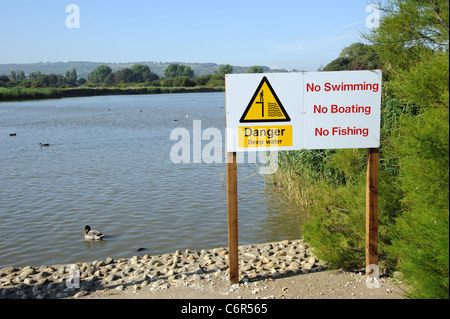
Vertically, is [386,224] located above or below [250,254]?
above

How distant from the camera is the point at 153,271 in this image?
7176mm

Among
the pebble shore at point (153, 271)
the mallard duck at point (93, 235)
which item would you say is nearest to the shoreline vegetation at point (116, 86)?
the mallard duck at point (93, 235)

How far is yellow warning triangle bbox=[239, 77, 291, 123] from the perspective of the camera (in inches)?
220

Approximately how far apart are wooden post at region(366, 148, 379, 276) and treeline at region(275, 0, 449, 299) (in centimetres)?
19

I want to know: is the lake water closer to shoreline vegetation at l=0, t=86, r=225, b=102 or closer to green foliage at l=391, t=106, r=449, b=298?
green foliage at l=391, t=106, r=449, b=298

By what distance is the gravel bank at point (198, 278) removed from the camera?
5.67 m

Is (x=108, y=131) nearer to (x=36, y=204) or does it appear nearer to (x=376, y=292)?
(x=36, y=204)

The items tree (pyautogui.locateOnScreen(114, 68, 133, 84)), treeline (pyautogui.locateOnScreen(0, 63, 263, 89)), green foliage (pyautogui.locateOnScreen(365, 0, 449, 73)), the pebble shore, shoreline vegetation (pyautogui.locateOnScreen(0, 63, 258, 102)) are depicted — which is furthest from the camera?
tree (pyautogui.locateOnScreen(114, 68, 133, 84))

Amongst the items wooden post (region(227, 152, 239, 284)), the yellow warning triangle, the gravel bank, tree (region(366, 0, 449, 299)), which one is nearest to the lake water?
the gravel bank

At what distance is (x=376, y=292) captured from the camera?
5430mm

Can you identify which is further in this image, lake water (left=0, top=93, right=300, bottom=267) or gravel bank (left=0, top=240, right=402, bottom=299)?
lake water (left=0, top=93, right=300, bottom=267)

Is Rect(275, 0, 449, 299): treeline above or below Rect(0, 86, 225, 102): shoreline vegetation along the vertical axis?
below
